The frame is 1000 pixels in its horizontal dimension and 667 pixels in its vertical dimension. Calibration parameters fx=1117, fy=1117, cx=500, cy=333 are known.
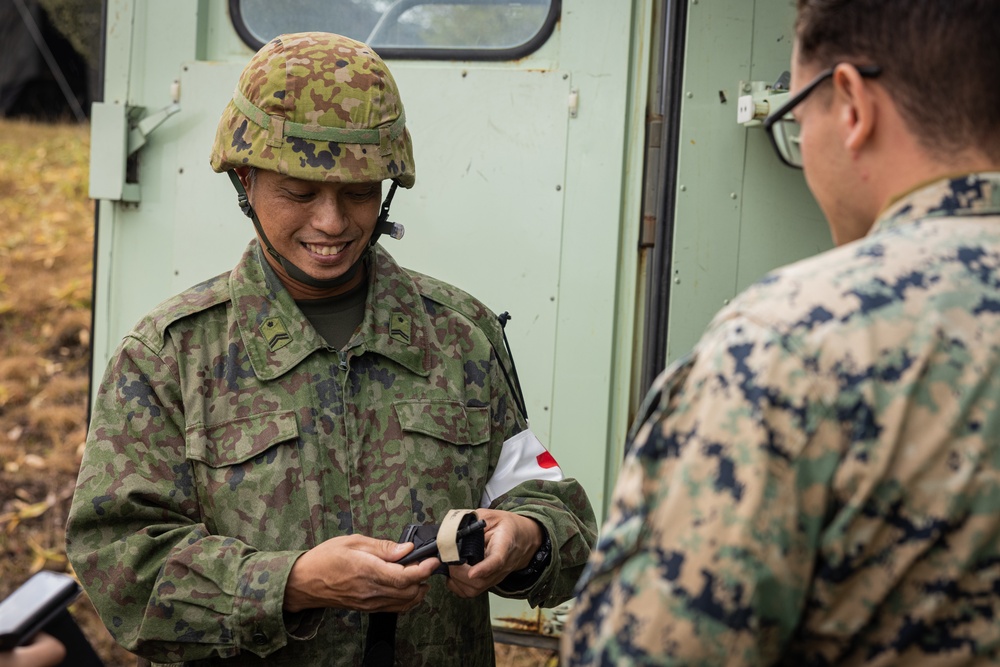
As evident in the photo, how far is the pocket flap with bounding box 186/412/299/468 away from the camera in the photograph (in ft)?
6.53

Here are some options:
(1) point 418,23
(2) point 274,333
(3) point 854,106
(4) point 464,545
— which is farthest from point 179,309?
(3) point 854,106

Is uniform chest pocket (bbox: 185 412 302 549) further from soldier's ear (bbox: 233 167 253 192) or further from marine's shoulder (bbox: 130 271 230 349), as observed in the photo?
soldier's ear (bbox: 233 167 253 192)

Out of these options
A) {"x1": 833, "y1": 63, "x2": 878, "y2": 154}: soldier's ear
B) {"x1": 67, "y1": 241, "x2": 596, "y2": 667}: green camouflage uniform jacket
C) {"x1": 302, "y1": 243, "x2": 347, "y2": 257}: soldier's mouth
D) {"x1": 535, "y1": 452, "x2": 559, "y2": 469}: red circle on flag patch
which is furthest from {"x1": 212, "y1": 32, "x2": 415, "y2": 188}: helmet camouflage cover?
{"x1": 833, "y1": 63, "x2": 878, "y2": 154}: soldier's ear

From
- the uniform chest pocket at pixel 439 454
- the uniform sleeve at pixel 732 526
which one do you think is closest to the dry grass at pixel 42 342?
the uniform chest pocket at pixel 439 454

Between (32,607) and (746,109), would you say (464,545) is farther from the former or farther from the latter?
(746,109)

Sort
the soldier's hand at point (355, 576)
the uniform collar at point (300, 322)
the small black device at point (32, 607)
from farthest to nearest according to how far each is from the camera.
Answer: the uniform collar at point (300, 322)
the soldier's hand at point (355, 576)
the small black device at point (32, 607)

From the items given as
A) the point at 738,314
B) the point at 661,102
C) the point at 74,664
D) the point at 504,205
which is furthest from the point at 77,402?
the point at 738,314

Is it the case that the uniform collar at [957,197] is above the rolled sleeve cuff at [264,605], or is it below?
above

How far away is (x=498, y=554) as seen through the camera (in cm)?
195

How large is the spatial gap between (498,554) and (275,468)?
432 mm

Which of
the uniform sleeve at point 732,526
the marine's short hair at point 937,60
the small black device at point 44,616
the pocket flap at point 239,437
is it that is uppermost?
the marine's short hair at point 937,60

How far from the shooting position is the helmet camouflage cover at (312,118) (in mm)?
2059

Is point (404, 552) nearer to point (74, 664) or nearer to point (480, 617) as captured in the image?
point (480, 617)

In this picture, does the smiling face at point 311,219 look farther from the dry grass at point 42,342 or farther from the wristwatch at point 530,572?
the dry grass at point 42,342
